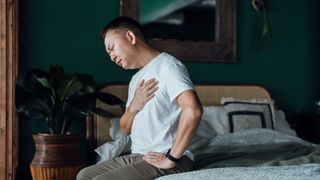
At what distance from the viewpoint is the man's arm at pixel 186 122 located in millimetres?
1876

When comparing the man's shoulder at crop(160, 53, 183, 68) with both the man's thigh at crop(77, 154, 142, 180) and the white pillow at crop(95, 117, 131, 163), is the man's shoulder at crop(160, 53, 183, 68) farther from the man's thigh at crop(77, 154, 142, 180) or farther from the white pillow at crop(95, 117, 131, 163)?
the white pillow at crop(95, 117, 131, 163)

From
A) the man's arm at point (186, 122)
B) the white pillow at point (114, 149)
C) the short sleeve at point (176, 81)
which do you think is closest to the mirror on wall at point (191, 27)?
the white pillow at point (114, 149)

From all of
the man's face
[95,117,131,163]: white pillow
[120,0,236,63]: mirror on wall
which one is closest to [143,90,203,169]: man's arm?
the man's face

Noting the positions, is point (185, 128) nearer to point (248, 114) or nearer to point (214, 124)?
point (214, 124)

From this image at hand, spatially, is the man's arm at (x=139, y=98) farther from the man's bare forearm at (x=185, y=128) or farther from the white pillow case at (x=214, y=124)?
the white pillow case at (x=214, y=124)

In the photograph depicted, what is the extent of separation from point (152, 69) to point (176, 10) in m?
2.03

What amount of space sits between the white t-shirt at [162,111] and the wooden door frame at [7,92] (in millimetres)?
1314

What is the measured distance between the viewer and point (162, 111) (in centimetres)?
204

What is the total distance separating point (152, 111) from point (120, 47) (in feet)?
1.16

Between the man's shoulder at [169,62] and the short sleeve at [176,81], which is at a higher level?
the man's shoulder at [169,62]

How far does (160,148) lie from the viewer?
2.02 m

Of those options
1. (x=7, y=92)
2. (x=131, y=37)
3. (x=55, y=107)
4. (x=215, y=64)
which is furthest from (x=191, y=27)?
(x=131, y=37)

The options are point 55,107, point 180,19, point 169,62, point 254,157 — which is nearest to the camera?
point 169,62

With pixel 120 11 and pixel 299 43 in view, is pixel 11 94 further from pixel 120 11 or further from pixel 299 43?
pixel 299 43
